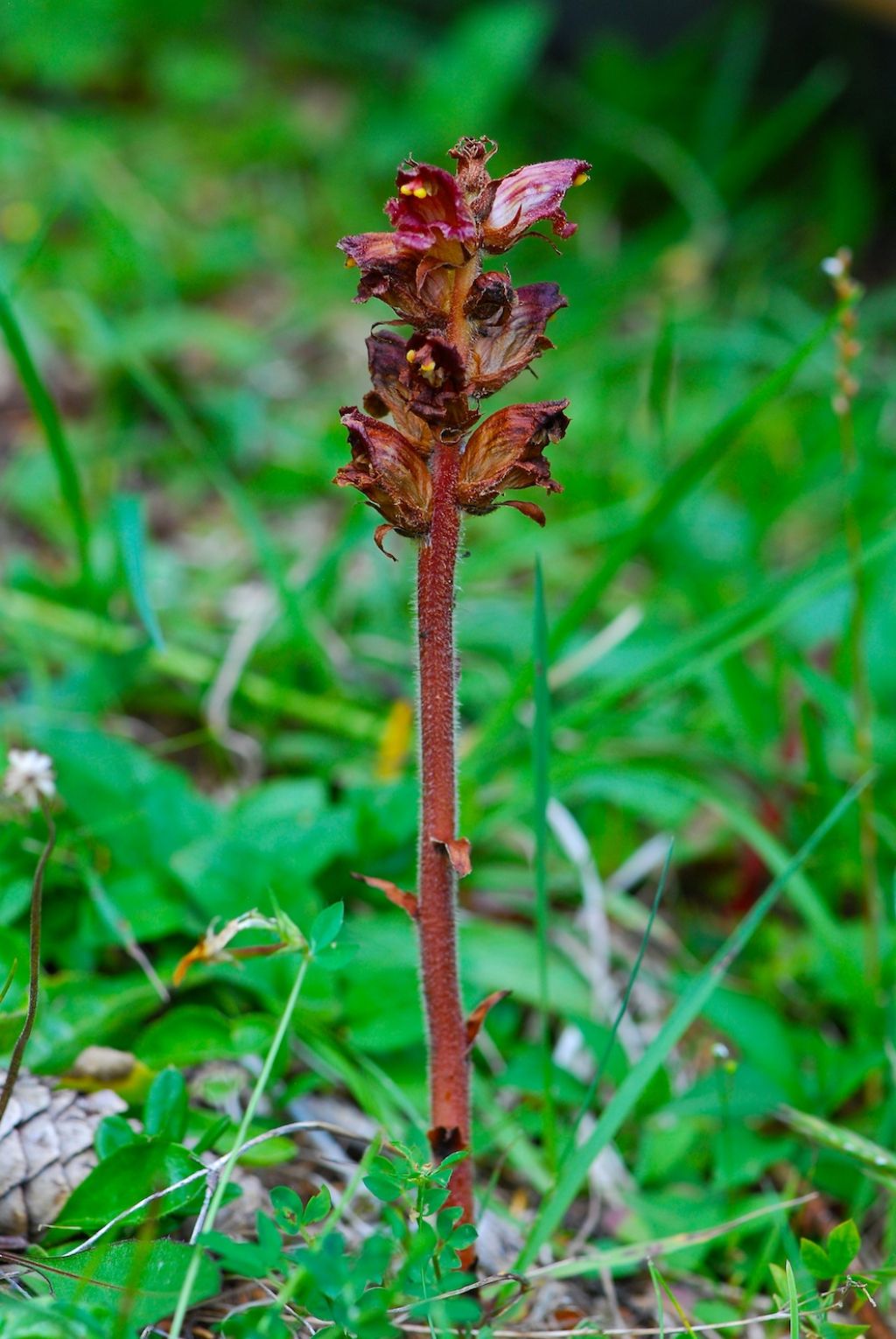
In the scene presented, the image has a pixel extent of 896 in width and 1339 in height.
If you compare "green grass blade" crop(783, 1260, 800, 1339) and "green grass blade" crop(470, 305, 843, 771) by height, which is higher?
"green grass blade" crop(470, 305, 843, 771)

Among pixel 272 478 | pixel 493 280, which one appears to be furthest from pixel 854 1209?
pixel 272 478

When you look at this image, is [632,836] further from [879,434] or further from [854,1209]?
[879,434]

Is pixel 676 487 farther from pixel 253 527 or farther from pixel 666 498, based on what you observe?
pixel 253 527

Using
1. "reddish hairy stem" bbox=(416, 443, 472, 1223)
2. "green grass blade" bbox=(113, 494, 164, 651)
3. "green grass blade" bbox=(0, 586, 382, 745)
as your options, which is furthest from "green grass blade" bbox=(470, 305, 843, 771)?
"reddish hairy stem" bbox=(416, 443, 472, 1223)

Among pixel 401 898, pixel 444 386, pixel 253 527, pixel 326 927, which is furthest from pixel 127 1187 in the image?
pixel 253 527

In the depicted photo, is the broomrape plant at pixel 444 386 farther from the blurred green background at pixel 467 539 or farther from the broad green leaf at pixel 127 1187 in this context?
the blurred green background at pixel 467 539

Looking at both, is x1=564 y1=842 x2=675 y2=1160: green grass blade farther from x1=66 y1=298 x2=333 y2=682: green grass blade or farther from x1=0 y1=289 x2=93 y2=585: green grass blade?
x1=0 y1=289 x2=93 y2=585: green grass blade

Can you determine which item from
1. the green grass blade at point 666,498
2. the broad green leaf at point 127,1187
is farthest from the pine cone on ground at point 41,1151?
the green grass blade at point 666,498
